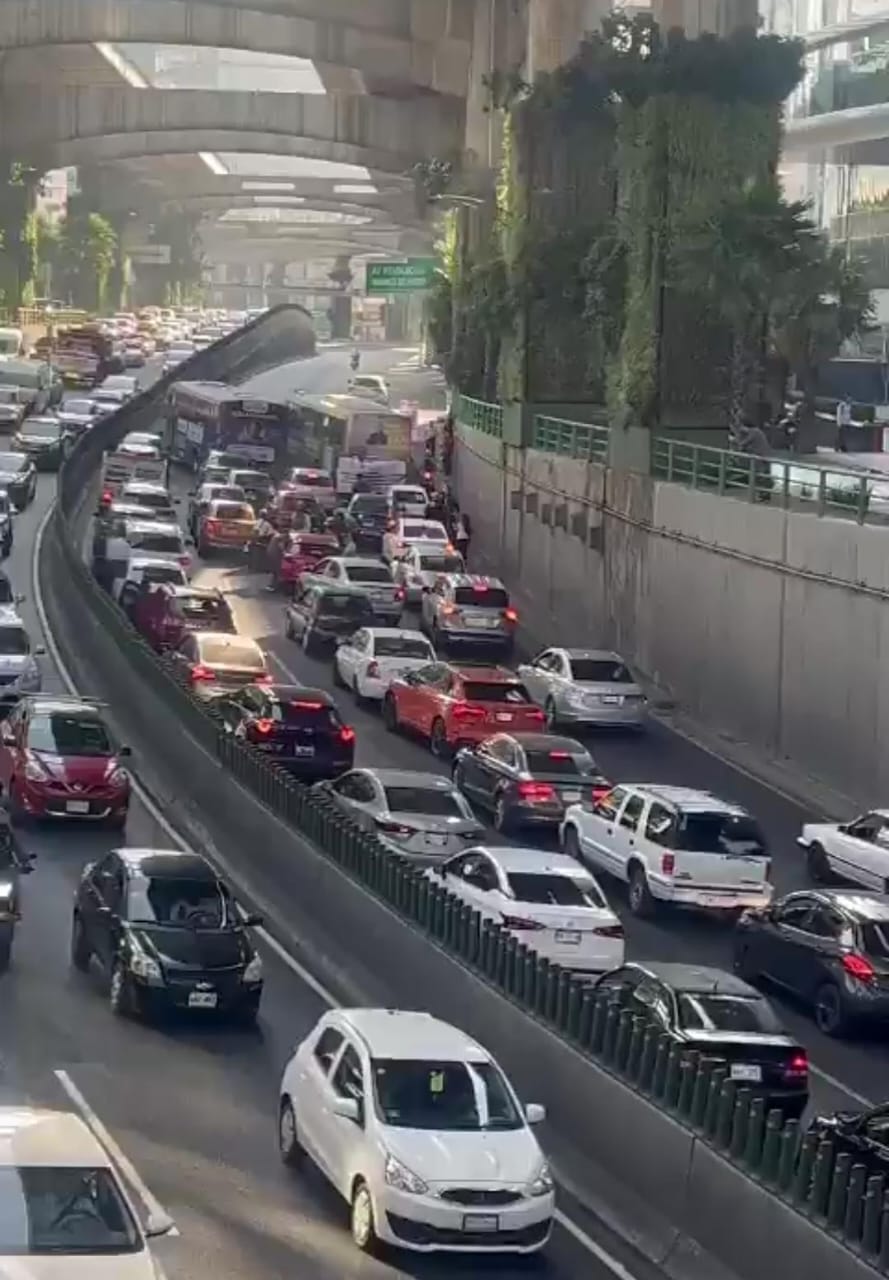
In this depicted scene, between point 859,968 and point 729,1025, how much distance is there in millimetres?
4557

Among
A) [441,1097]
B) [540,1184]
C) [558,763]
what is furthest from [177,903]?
[558,763]

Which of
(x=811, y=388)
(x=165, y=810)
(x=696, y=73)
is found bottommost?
(x=165, y=810)

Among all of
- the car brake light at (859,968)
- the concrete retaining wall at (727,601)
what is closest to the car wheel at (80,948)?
the car brake light at (859,968)

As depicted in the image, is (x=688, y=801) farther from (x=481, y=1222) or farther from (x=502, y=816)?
(x=481, y=1222)

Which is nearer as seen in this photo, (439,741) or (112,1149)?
(112,1149)

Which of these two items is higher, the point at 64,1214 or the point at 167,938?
the point at 64,1214

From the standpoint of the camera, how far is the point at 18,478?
2756 inches

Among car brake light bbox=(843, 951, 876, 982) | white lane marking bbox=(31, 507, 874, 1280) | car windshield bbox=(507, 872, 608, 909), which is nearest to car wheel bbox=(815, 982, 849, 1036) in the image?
car brake light bbox=(843, 951, 876, 982)

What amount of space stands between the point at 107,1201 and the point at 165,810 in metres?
21.1

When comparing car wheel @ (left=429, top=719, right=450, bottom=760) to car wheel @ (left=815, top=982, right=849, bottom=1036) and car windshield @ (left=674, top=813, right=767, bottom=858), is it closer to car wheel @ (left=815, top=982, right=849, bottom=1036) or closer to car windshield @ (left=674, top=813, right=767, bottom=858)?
car windshield @ (left=674, top=813, right=767, bottom=858)

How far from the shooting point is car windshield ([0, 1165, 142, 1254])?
13.0 meters

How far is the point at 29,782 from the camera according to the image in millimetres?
32438

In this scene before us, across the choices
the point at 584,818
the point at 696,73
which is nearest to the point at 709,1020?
the point at 584,818

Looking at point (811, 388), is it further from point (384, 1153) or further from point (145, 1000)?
point (384, 1153)
